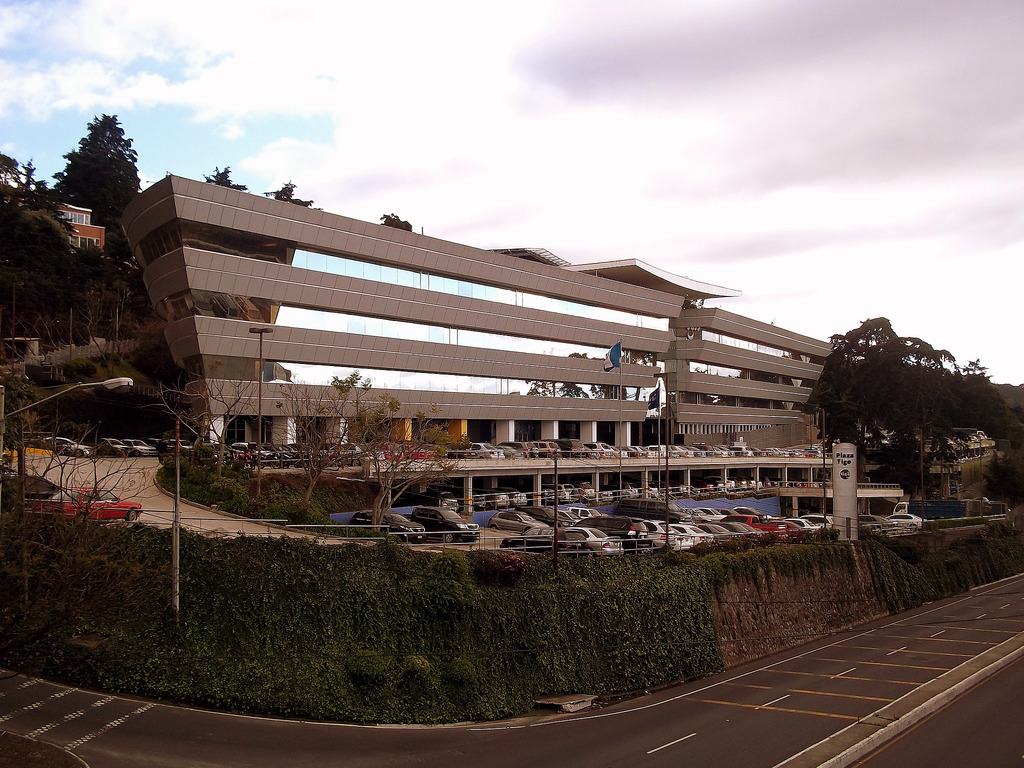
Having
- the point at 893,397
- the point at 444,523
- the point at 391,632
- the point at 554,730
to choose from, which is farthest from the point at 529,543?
the point at 893,397

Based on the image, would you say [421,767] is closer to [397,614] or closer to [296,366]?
[397,614]

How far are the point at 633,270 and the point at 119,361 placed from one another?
5044 cm

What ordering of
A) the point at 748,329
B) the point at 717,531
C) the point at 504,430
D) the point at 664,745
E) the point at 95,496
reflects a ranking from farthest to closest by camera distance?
the point at 748,329 → the point at 504,430 → the point at 717,531 → the point at 664,745 → the point at 95,496

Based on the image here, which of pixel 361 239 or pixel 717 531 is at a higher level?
pixel 361 239

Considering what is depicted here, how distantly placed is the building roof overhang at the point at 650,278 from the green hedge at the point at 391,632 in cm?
5446

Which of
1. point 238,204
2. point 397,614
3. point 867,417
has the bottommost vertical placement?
point 397,614

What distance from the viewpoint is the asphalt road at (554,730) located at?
18.0 metres

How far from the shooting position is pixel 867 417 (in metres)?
89.4

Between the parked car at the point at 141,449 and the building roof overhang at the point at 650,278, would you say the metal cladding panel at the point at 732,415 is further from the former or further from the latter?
the parked car at the point at 141,449

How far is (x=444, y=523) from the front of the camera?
33969 millimetres

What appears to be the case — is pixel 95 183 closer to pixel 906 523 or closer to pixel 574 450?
pixel 574 450

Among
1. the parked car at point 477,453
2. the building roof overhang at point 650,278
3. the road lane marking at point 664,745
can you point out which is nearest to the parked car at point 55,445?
the road lane marking at point 664,745

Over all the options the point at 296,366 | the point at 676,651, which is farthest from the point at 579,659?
the point at 296,366

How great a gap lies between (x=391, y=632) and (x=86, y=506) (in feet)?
33.6
